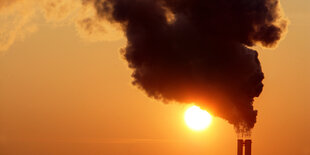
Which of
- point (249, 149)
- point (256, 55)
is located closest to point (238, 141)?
point (249, 149)

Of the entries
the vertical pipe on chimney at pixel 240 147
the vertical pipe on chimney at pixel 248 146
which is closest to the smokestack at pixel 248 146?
the vertical pipe on chimney at pixel 248 146

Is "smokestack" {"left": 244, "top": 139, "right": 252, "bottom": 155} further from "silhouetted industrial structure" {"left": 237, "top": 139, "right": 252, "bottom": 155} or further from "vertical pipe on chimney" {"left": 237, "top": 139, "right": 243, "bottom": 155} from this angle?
"vertical pipe on chimney" {"left": 237, "top": 139, "right": 243, "bottom": 155}

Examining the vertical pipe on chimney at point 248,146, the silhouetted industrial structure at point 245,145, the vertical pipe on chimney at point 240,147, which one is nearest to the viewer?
the vertical pipe on chimney at point 240,147

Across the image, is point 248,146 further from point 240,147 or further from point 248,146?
point 240,147

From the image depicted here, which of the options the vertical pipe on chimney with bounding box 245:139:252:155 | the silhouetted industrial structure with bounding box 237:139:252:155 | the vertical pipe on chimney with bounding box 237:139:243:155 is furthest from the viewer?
the vertical pipe on chimney with bounding box 245:139:252:155

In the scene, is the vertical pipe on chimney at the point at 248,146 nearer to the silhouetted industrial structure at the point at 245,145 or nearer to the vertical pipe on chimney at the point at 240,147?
the silhouetted industrial structure at the point at 245,145

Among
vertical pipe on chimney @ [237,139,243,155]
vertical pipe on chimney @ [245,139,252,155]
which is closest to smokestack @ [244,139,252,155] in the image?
vertical pipe on chimney @ [245,139,252,155]

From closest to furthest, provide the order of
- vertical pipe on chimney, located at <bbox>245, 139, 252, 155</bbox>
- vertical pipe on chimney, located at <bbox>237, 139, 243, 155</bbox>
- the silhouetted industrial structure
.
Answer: vertical pipe on chimney, located at <bbox>237, 139, 243, 155</bbox> < the silhouetted industrial structure < vertical pipe on chimney, located at <bbox>245, 139, 252, 155</bbox>

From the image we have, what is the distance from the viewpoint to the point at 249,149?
109750 mm

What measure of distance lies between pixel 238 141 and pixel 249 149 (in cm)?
341

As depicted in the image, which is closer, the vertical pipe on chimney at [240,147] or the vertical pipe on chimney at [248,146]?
the vertical pipe on chimney at [240,147]

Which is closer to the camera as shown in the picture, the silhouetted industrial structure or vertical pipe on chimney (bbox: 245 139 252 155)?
the silhouetted industrial structure

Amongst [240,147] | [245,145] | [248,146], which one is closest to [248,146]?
[248,146]

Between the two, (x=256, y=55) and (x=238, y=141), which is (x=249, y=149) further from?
(x=256, y=55)
